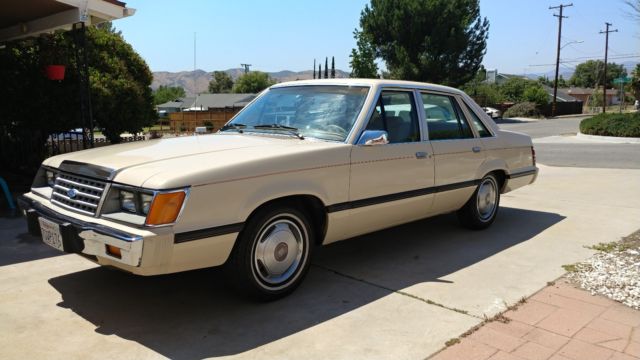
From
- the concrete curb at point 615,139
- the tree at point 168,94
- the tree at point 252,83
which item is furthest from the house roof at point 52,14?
the tree at point 168,94

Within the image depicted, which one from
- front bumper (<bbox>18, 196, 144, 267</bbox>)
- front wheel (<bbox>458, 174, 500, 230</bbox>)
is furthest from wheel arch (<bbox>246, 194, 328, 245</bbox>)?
front wheel (<bbox>458, 174, 500, 230</bbox>)

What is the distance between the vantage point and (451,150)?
546cm

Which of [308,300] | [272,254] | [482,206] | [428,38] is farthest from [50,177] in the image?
[428,38]

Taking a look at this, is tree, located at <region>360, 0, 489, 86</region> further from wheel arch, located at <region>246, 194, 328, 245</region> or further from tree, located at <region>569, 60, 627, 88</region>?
tree, located at <region>569, 60, 627, 88</region>

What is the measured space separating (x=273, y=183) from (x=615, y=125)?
21.4 metres

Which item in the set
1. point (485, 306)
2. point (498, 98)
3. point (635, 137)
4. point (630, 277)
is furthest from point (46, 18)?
point (498, 98)

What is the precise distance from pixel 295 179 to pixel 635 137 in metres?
20.6

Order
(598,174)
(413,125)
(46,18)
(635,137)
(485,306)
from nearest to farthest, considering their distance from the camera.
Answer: (485,306) → (413,125) → (46,18) → (598,174) → (635,137)

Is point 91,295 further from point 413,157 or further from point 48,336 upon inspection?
point 413,157

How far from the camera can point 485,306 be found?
4047mm

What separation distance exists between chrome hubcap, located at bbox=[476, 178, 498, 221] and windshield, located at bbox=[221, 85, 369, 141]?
2214mm

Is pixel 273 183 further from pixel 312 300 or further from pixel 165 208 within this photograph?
pixel 312 300

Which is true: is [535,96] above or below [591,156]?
above

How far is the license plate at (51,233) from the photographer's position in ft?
11.9
